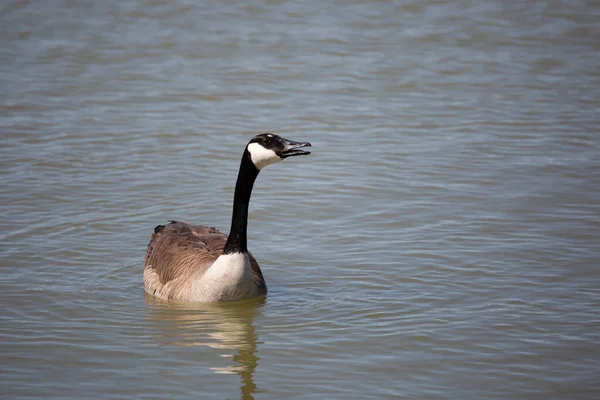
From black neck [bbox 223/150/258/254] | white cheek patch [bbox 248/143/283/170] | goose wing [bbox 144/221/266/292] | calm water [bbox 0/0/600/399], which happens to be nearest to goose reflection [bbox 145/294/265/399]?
calm water [bbox 0/0/600/399]

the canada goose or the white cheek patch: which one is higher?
the white cheek patch

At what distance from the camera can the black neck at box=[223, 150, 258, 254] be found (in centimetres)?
860

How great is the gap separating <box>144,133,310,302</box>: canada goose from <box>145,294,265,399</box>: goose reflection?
0.10 m

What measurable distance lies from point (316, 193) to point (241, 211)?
3696 millimetres

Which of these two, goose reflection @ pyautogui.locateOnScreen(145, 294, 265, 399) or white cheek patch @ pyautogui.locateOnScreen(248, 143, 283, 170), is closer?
goose reflection @ pyautogui.locateOnScreen(145, 294, 265, 399)

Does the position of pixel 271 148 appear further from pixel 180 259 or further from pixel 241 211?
pixel 180 259

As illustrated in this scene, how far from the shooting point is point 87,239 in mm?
10586

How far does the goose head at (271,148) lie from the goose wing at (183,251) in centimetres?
118

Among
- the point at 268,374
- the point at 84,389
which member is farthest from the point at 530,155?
the point at 84,389

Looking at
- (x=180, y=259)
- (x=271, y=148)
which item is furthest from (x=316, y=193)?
(x=271, y=148)

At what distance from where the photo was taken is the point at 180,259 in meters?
9.24

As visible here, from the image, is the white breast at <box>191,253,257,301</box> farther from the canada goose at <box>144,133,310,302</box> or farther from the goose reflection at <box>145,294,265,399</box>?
the goose reflection at <box>145,294,265,399</box>

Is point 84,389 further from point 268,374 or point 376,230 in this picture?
point 376,230

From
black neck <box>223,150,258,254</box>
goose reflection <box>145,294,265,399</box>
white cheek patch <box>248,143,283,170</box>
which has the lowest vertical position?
goose reflection <box>145,294,265,399</box>
